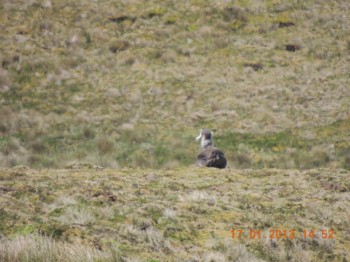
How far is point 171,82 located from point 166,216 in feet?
71.1

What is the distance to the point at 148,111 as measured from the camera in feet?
83.7

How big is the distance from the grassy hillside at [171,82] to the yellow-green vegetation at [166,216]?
7989mm

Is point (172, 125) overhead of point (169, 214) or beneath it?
overhead

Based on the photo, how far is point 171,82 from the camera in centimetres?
2889

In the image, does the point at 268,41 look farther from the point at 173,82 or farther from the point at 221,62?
the point at 173,82

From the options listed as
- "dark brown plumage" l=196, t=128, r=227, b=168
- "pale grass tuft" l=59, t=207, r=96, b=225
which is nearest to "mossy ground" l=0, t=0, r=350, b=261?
"pale grass tuft" l=59, t=207, r=96, b=225

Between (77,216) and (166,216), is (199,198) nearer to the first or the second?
(166,216)

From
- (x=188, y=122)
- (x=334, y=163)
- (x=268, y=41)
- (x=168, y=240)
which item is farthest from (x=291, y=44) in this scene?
(x=168, y=240)

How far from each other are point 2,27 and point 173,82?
Result: 15.8m

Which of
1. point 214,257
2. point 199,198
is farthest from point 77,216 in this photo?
point 199,198
